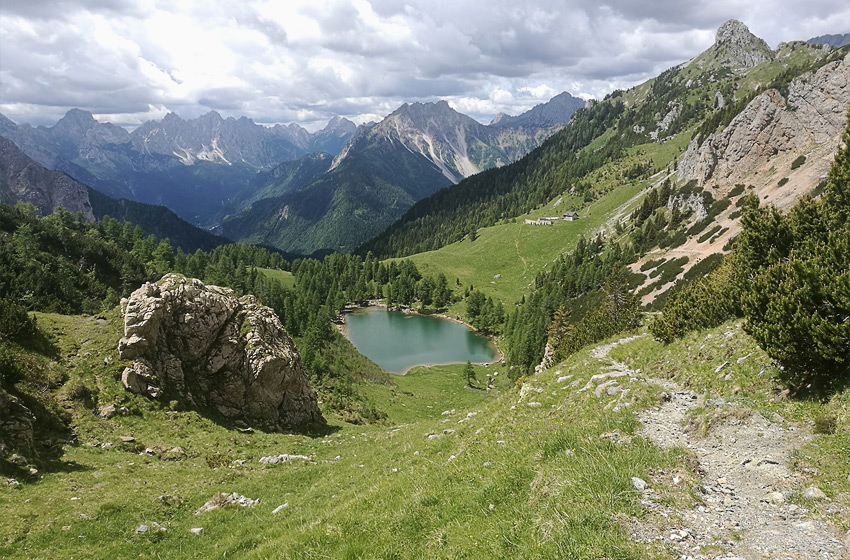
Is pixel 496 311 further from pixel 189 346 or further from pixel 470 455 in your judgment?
pixel 470 455

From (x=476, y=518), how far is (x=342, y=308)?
178929 millimetres

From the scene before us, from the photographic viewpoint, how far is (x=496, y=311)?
499 feet

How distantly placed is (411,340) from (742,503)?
441ft

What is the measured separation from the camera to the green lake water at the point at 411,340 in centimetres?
12150

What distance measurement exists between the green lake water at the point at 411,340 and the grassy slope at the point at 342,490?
279 ft

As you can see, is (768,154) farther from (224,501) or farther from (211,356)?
(224,501)

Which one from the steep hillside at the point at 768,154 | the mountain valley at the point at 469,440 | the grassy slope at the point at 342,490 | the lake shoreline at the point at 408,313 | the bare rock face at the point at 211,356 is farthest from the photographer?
the lake shoreline at the point at 408,313

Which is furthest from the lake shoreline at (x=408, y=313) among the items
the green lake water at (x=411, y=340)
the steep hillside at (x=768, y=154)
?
the steep hillside at (x=768, y=154)

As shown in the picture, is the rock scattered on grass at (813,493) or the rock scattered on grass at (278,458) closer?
the rock scattered on grass at (813,493)

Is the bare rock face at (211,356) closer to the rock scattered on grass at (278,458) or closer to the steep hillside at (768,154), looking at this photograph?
the rock scattered on grass at (278,458)

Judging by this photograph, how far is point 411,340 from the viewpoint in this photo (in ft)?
465

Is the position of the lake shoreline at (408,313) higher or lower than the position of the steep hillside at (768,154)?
lower

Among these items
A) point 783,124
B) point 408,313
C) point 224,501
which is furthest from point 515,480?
point 408,313

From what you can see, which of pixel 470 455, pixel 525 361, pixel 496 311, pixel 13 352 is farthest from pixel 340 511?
pixel 496 311
